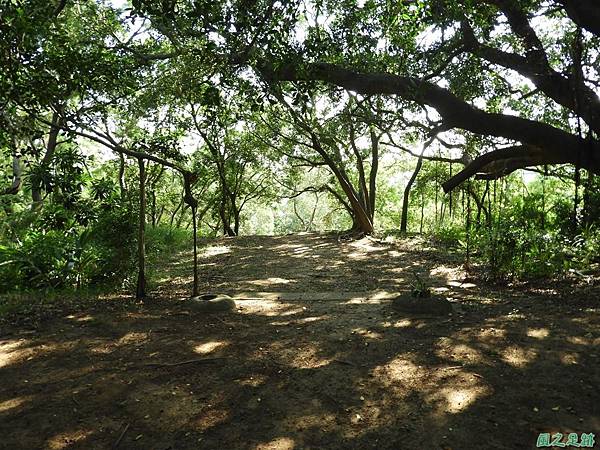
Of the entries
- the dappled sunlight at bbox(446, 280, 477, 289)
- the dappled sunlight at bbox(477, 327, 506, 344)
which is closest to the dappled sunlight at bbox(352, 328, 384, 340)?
the dappled sunlight at bbox(477, 327, 506, 344)

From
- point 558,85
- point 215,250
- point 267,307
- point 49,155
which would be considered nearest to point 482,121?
point 558,85

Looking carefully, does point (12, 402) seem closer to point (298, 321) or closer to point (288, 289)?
point (298, 321)

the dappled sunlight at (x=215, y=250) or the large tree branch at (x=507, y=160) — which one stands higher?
the large tree branch at (x=507, y=160)

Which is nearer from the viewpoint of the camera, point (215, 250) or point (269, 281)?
point (269, 281)

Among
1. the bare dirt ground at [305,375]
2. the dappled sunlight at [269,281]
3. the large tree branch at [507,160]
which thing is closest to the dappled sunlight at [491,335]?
the bare dirt ground at [305,375]

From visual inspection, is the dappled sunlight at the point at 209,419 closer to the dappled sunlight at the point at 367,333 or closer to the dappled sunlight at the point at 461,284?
the dappled sunlight at the point at 367,333

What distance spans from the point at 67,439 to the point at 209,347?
69.1 inches

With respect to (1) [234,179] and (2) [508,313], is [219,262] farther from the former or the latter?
(1) [234,179]

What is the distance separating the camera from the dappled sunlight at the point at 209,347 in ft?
14.4

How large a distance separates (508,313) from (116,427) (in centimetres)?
469

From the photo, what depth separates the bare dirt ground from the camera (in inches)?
116

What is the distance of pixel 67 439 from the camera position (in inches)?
113

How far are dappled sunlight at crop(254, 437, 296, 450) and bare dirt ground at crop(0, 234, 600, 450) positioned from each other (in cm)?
1

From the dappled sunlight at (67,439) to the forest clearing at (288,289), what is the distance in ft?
0.08
